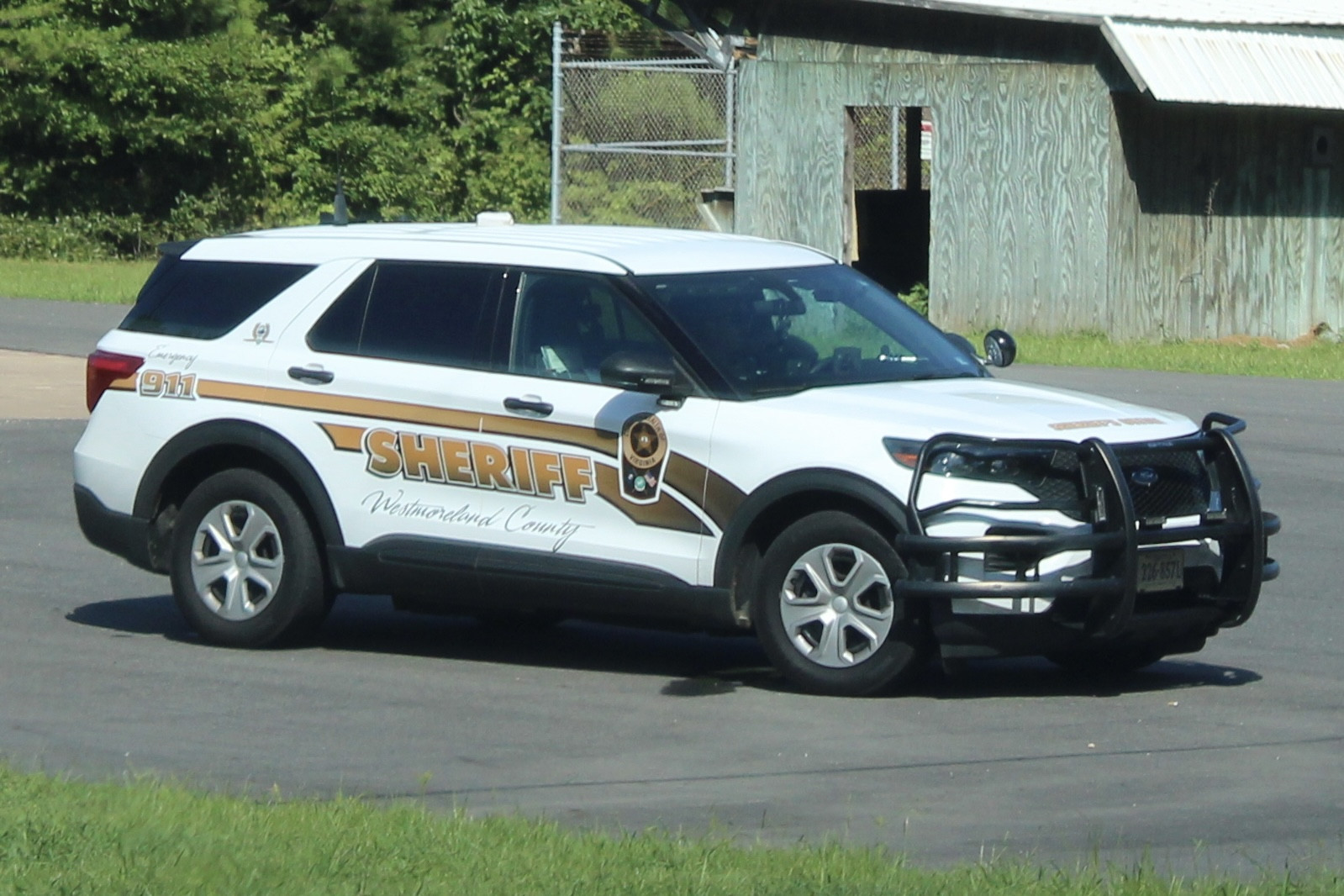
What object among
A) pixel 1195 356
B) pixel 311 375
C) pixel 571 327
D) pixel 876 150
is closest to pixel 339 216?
pixel 311 375

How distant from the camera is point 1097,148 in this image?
81.1ft

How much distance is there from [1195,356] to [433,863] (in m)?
19.0

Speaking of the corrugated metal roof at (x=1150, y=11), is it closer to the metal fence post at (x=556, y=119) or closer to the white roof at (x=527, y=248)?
the metal fence post at (x=556, y=119)

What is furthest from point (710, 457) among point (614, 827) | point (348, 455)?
point (614, 827)

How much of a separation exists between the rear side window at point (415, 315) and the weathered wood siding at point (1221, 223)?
53.6ft

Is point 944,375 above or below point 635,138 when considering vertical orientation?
below

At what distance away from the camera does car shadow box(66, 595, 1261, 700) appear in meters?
8.81

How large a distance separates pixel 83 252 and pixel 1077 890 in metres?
36.4

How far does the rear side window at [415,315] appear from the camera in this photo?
922 centimetres

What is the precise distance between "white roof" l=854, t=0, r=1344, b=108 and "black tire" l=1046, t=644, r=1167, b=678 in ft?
49.9

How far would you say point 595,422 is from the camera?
8.76 m

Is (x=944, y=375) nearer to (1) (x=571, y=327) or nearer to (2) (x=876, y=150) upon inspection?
(1) (x=571, y=327)

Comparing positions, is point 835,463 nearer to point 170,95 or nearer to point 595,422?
point 595,422

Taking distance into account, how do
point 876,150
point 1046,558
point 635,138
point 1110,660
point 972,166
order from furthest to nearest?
point 876,150 → point 635,138 → point 972,166 → point 1110,660 → point 1046,558
